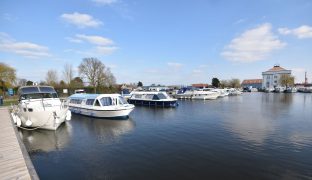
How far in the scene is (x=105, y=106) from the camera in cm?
2503

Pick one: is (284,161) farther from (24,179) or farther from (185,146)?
(24,179)

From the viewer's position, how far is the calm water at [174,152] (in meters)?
10.2

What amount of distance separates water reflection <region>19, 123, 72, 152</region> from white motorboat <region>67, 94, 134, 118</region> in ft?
16.6

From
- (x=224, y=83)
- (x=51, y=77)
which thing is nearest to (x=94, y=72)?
(x=51, y=77)

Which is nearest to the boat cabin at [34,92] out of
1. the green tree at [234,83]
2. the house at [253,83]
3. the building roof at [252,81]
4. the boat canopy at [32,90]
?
the boat canopy at [32,90]

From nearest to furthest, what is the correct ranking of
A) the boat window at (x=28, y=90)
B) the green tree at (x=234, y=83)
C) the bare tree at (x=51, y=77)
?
the boat window at (x=28, y=90), the bare tree at (x=51, y=77), the green tree at (x=234, y=83)

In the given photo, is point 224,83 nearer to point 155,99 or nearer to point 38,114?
point 155,99

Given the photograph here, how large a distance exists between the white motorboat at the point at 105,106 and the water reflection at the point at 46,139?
5.07 meters

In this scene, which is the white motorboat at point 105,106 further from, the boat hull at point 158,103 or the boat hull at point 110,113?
the boat hull at point 158,103

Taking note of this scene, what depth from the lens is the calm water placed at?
A: 10.2 m

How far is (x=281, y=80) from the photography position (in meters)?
116

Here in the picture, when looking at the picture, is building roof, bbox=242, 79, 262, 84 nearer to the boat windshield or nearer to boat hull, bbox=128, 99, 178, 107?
boat hull, bbox=128, 99, 178, 107

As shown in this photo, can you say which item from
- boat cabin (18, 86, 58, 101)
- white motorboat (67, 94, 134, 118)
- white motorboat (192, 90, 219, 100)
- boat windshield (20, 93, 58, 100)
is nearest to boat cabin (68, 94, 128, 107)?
white motorboat (67, 94, 134, 118)

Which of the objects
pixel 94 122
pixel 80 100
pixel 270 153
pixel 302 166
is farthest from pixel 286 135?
pixel 80 100
